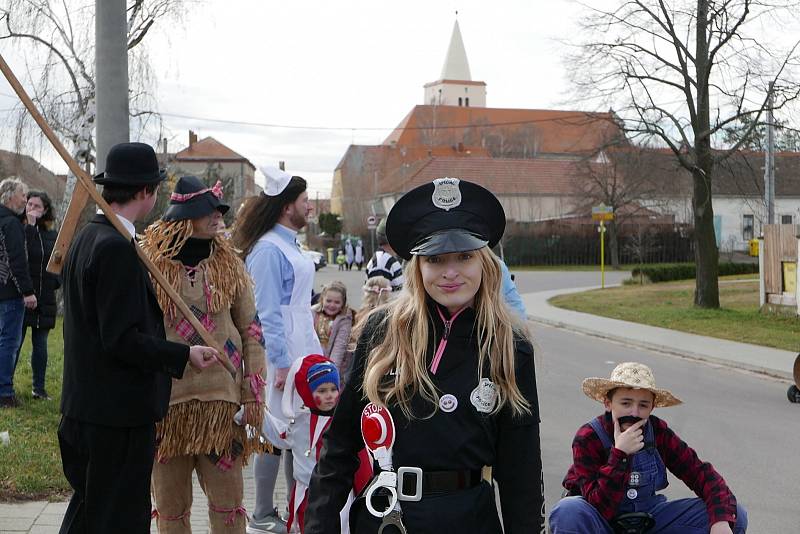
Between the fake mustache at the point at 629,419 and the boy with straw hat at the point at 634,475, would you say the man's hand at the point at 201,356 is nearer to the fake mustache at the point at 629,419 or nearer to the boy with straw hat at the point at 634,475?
the boy with straw hat at the point at 634,475

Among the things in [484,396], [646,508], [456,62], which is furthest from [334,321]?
[456,62]

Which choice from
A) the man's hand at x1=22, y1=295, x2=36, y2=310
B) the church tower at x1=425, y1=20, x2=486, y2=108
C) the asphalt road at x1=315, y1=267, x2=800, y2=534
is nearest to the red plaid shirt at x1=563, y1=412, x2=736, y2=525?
the asphalt road at x1=315, y1=267, x2=800, y2=534

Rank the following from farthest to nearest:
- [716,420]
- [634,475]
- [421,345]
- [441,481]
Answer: [716,420]
[634,475]
[421,345]
[441,481]

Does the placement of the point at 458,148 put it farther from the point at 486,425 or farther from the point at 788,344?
the point at 486,425

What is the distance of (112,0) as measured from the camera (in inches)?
231

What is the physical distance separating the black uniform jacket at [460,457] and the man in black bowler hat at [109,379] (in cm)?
106

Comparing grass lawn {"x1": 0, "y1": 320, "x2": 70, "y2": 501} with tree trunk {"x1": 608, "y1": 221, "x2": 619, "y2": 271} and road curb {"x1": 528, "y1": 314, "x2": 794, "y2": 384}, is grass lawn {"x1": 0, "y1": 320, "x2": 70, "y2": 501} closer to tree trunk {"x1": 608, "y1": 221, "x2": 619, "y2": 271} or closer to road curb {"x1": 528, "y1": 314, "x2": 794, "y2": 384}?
road curb {"x1": 528, "y1": 314, "x2": 794, "y2": 384}

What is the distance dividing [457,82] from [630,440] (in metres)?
131

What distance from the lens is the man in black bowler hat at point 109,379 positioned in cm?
353

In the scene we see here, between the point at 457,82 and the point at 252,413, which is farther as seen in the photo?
the point at 457,82

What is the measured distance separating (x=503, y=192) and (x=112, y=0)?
6839 cm

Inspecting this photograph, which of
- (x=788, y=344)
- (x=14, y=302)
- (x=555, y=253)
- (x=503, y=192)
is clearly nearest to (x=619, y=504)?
(x=14, y=302)

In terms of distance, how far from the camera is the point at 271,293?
17.4 feet

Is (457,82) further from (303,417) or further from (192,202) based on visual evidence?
(192,202)
